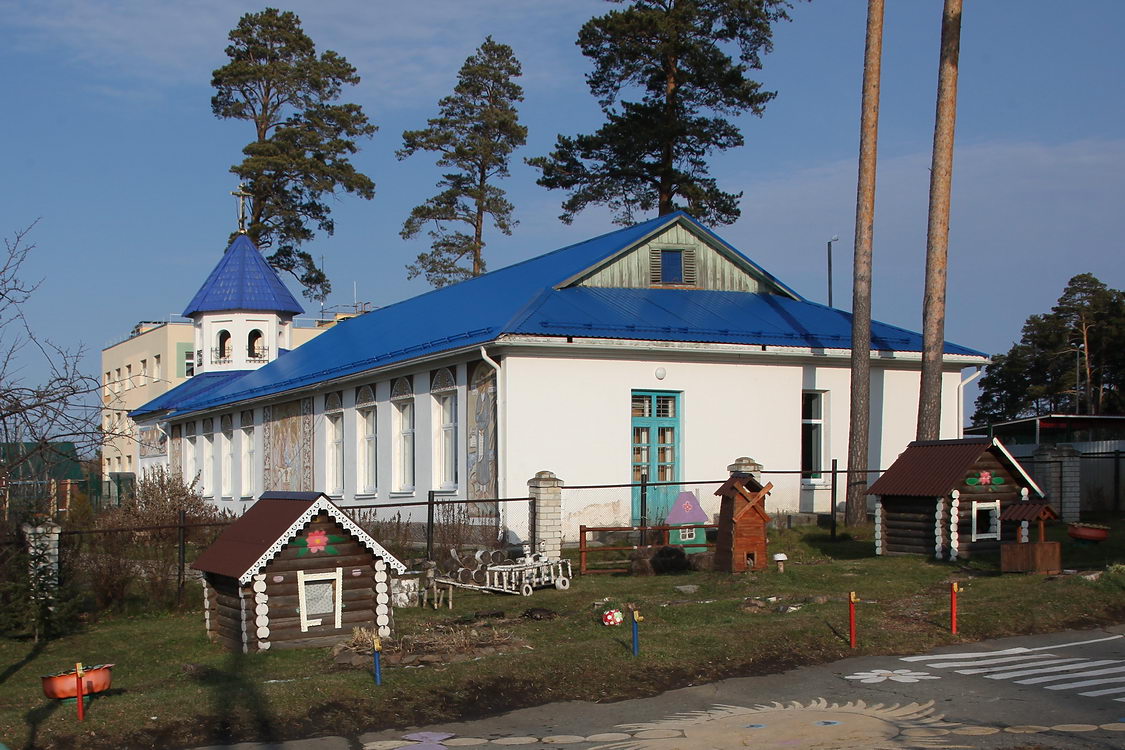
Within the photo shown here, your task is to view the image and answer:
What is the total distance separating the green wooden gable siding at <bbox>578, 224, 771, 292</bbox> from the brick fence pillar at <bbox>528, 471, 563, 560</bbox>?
7591 millimetres

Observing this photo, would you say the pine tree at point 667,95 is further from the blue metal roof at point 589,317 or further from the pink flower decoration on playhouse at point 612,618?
the pink flower decoration on playhouse at point 612,618

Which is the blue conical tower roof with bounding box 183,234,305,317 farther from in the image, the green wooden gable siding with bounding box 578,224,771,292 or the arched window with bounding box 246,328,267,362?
the green wooden gable siding with bounding box 578,224,771,292

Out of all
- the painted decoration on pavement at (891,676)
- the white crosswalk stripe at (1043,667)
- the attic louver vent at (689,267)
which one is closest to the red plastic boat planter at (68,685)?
the painted decoration on pavement at (891,676)

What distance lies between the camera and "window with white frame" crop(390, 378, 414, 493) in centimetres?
2817

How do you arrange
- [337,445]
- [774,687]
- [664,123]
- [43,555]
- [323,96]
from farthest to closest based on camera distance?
[323,96] < [664,123] < [337,445] < [43,555] < [774,687]

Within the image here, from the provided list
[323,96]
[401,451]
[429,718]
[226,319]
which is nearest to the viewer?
[429,718]

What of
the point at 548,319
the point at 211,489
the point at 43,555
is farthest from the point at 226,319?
the point at 43,555

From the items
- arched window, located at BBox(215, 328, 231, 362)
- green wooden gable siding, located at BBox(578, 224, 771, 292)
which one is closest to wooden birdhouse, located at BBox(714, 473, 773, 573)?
green wooden gable siding, located at BBox(578, 224, 771, 292)

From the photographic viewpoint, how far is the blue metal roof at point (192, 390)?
44406 mm

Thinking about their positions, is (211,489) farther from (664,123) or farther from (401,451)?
(664,123)

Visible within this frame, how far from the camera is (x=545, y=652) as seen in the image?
41.0 ft

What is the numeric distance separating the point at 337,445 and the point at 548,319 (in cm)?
1031

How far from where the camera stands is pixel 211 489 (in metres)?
41.5

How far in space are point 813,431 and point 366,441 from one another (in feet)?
36.1
